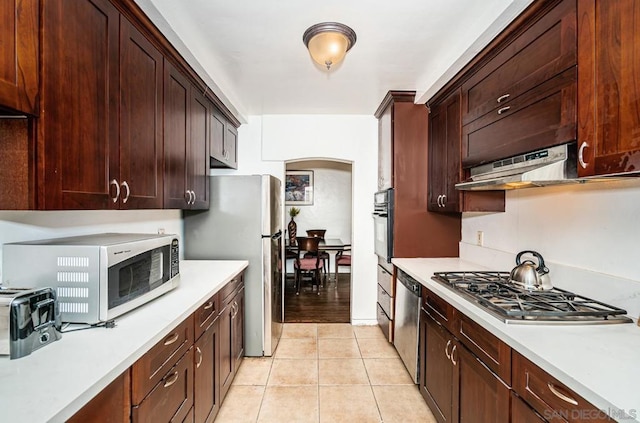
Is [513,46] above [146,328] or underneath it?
above

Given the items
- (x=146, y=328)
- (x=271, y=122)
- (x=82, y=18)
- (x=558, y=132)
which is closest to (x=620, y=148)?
(x=558, y=132)

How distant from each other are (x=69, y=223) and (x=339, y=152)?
2796 millimetres

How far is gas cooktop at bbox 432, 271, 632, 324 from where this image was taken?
4.41ft

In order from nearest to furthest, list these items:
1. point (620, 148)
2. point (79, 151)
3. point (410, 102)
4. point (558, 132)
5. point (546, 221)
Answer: point (620, 148)
point (79, 151)
point (558, 132)
point (546, 221)
point (410, 102)

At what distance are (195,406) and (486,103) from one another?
2.46 m

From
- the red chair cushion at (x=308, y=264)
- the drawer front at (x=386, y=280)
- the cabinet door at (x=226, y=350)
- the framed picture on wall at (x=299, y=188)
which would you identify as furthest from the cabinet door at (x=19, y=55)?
the framed picture on wall at (x=299, y=188)

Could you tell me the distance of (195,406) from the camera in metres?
1.70

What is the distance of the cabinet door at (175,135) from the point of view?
1986mm

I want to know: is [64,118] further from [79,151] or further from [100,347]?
[100,347]

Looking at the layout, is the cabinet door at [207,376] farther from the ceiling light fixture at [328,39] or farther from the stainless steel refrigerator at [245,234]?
the ceiling light fixture at [328,39]

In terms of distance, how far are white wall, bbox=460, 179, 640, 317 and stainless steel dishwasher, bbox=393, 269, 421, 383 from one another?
2.30ft

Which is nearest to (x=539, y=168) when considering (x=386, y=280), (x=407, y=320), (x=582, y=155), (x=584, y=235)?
(x=582, y=155)

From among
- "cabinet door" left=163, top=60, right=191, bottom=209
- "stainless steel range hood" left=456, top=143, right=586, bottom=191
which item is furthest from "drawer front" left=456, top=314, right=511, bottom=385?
"cabinet door" left=163, top=60, right=191, bottom=209

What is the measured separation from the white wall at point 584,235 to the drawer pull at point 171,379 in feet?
6.75
